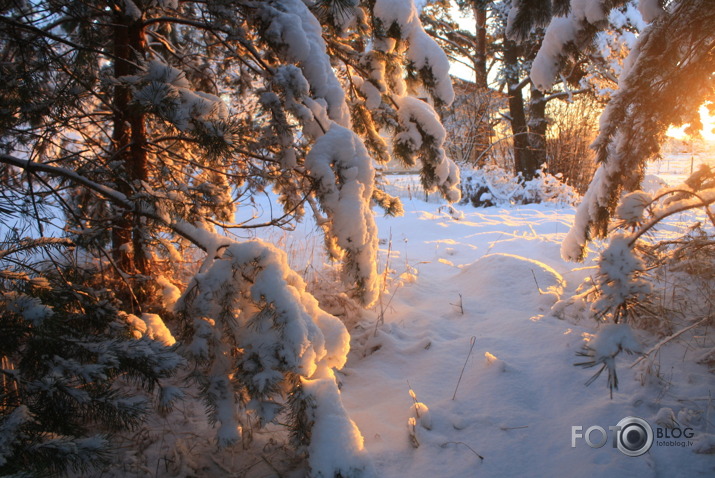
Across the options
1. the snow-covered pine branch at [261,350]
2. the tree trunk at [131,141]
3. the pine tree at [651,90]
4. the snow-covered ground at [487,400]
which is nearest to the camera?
the snow-covered pine branch at [261,350]

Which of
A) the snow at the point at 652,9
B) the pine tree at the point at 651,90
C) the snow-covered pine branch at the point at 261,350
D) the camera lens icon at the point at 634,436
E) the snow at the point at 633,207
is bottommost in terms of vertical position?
the camera lens icon at the point at 634,436

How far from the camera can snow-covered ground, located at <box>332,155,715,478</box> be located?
1878mm

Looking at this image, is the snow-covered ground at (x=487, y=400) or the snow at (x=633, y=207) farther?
the snow-covered ground at (x=487, y=400)

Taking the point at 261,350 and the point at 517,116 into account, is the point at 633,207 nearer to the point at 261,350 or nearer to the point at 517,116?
the point at 261,350

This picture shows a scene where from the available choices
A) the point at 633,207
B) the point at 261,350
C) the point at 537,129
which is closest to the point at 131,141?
the point at 261,350

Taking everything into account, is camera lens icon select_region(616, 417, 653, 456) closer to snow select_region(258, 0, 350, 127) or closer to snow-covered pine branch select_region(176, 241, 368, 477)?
snow-covered pine branch select_region(176, 241, 368, 477)

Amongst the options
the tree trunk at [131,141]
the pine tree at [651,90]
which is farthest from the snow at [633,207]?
the tree trunk at [131,141]

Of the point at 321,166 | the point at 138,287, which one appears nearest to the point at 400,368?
the point at 321,166

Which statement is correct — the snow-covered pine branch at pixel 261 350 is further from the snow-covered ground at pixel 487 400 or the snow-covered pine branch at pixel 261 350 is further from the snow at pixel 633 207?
the snow at pixel 633 207

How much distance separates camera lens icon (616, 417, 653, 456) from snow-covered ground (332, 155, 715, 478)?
3cm

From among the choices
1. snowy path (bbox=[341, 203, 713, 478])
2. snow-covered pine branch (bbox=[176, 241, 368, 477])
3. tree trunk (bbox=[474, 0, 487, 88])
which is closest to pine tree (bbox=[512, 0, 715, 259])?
snowy path (bbox=[341, 203, 713, 478])

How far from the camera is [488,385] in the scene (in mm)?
2400

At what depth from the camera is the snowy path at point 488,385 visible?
188 centimetres

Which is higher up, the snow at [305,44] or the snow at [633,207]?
the snow at [305,44]
